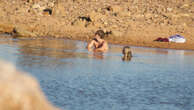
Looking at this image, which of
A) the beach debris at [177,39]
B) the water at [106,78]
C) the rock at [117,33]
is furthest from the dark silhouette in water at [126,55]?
the rock at [117,33]

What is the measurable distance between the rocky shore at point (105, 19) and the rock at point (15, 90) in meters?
20.1

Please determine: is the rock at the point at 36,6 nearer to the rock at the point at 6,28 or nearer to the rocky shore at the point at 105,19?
the rocky shore at the point at 105,19

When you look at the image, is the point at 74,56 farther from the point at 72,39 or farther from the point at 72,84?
the point at 72,39

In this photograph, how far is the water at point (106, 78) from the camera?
8062 mm

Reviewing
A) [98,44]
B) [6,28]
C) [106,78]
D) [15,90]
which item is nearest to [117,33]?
[6,28]

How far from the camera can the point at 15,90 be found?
6.21 feet

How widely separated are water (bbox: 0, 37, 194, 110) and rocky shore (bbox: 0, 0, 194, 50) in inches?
261

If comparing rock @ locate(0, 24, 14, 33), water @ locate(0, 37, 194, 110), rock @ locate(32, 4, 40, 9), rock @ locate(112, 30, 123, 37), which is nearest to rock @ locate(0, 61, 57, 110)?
water @ locate(0, 37, 194, 110)

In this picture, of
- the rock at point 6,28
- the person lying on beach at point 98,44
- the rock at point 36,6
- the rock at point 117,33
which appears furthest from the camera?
the rock at point 36,6

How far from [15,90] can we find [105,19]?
1003 inches

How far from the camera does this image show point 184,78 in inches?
463

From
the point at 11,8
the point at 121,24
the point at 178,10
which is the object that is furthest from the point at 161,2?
the point at 11,8

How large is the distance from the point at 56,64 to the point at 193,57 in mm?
7257

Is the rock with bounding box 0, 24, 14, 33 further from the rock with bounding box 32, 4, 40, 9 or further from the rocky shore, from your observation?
the rock with bounding box 32, 4, 40, 9
